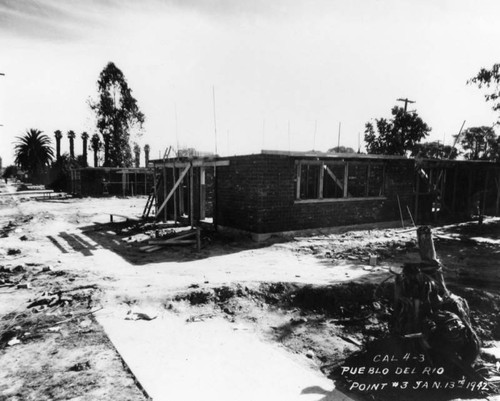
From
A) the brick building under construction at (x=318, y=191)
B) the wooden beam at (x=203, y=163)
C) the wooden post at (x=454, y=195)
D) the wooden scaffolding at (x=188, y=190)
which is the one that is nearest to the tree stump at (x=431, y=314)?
the brick building under construction at (x=318, y=191)

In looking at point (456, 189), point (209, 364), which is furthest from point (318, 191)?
point (456, 189)

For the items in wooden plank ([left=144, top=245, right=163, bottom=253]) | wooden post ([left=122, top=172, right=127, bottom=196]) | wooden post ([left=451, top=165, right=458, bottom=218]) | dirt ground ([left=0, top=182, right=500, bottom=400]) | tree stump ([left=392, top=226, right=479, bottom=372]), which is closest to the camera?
dirt ground ([left=0, top=182, right=500, bottom=400])

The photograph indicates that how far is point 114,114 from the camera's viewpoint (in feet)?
135

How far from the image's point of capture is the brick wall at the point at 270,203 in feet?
36.5

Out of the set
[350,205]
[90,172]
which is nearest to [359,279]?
[350,205]

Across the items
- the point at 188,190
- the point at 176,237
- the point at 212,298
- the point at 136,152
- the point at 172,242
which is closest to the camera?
the point at 212,298

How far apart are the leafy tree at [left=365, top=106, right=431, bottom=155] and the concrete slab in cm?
3324

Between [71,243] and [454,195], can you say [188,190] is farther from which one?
[454,195]

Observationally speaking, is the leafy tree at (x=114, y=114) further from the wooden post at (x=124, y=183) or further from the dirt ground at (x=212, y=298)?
the dirt ground at (x=212, y=298)

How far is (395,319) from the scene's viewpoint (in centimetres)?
481

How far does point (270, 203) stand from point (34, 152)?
5274 cm

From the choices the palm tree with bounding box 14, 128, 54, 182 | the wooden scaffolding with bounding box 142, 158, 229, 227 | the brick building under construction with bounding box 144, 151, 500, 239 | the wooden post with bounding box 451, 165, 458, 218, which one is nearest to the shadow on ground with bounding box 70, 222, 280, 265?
the brick building under construction with bounding box 144, 151, 500, 239

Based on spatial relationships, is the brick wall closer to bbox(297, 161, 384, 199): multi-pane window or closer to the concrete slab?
bbox(297, 161, 384, 199): multi-pane window

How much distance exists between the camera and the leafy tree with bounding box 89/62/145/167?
1601 inches
